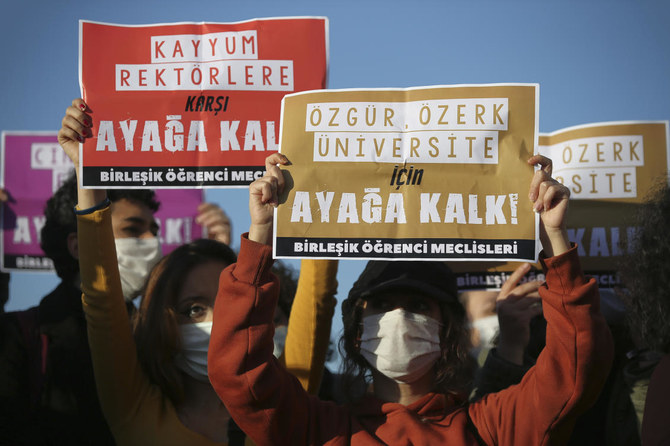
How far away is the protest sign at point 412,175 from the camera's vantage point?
348 centimetres

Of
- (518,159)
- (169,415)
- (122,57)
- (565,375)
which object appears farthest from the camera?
(122,57)

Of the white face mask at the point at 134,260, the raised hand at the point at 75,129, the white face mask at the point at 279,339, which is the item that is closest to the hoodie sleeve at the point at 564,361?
the white face mask at the point at 279,339

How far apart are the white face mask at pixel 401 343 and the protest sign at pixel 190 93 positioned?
111cm

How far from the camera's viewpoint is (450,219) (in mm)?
3520

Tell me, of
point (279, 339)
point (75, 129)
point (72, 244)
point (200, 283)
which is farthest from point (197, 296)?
point (72, 244)

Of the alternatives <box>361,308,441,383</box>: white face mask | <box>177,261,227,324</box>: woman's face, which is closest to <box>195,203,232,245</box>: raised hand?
<box>177,261,227,324</box>: woman's face

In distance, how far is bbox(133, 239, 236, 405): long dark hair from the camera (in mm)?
3996

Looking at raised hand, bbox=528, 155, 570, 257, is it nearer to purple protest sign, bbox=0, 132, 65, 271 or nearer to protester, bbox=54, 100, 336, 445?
protester, bbox=54, 100, 336, 445

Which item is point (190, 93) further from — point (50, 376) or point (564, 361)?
point (564, 361)

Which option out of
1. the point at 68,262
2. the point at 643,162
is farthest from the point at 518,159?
the point at 68,262

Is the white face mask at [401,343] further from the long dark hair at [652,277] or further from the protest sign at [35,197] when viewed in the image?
the protest sign at [35,197]

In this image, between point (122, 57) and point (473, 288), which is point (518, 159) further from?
point (122, 57)

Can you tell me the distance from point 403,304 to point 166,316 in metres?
1.27

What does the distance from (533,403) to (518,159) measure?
3.54ft
